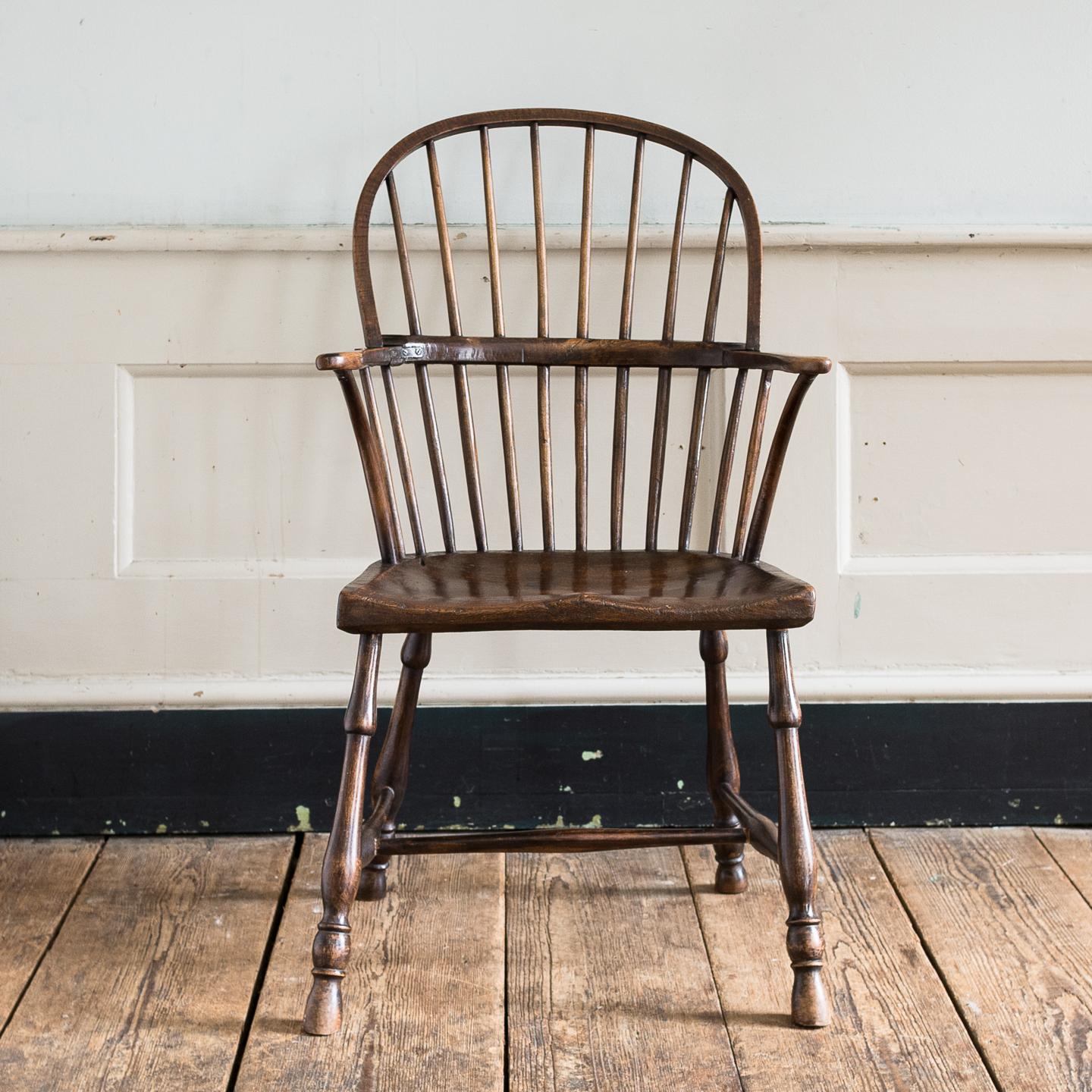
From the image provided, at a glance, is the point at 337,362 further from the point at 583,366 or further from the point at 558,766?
the point at 558,766

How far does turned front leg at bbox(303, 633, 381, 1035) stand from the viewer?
1.07 meters

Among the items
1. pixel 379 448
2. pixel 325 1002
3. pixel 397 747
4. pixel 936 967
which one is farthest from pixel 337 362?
pixel 936 967

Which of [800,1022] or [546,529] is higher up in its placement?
[546,529]

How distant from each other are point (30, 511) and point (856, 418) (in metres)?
1.17

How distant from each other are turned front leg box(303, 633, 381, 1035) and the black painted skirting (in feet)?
1.55

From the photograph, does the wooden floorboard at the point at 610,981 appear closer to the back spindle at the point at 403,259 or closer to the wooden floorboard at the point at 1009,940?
the wooden floorboard at the point at 1009,940

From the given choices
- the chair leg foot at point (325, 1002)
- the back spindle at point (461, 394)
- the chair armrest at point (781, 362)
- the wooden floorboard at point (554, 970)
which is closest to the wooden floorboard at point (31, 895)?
the wooden floorboard at point (554, 970)

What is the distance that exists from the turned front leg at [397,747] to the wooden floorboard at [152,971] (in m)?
0.13

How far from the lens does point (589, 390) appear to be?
1543 mm

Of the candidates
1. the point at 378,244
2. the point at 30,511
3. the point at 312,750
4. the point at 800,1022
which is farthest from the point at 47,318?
the point at 800,1022

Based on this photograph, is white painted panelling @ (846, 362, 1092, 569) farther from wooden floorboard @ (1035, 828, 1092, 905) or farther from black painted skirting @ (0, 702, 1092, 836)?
wooden floorboard @ (1035, 828, 1092, 905)

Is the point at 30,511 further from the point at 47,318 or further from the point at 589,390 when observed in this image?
the point at 589,390

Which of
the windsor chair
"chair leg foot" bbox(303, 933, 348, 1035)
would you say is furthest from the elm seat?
"chair leg foot" bbox(303, 933, 348, 1035)

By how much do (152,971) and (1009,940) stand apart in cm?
95
